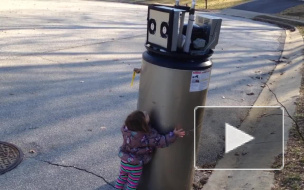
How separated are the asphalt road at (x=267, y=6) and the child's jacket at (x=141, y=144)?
1074 inches

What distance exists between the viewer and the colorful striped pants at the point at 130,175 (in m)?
3.15

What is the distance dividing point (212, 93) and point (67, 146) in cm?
339

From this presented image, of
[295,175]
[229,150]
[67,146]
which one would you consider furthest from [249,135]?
[67,146]

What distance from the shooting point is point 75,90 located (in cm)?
615

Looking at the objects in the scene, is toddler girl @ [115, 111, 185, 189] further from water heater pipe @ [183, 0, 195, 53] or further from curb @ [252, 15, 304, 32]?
curb @ [252, 15, 304, 32]

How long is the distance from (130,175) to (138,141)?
396mm

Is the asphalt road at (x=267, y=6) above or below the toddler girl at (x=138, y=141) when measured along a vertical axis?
below

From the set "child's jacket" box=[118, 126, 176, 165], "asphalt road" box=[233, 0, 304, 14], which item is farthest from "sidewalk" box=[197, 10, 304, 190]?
"asphalt road" box=[233, 0, 304, 14]

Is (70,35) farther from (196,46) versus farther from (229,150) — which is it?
(196,46)

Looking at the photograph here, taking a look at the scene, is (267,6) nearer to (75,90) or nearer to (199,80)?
(75,90)

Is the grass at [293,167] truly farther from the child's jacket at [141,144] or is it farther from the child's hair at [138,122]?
the child's hair at [138,122]

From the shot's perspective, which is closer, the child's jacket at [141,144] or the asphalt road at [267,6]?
the child's jacket at [141,144]
